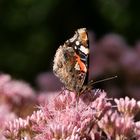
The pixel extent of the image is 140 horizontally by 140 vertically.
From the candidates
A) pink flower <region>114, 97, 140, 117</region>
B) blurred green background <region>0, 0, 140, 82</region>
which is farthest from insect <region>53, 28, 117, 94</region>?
blurred green background <region>0, 0, 140, 82</region>

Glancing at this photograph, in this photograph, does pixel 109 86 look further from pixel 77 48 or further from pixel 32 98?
pixel 77 48

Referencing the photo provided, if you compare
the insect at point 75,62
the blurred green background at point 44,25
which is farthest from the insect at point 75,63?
the blurred green background at point 44,25

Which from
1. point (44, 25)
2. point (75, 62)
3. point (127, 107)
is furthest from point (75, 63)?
point (44, 25)

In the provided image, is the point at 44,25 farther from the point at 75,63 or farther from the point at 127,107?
the point at 127,107

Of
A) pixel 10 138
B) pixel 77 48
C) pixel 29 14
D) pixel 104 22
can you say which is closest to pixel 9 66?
pixel 29 14

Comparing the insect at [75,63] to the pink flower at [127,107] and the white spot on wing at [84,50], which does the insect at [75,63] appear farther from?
the pink flower at [127,107]

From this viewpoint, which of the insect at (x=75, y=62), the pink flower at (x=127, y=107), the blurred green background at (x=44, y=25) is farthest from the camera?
the blurred green background at (x=44, y=25)

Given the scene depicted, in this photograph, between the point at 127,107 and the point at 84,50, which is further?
the point at 84,50
